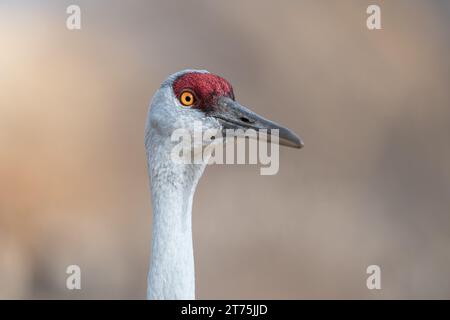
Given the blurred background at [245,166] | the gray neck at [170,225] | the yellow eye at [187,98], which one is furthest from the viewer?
the blurred background at [245,166]

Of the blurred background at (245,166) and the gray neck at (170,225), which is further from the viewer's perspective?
the blurred background at (245,166)

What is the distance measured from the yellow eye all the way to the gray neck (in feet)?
0.37

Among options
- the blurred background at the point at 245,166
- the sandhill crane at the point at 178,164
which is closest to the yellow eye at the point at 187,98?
the sandhill crane at the point at 178,164

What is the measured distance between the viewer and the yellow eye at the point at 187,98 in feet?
5.87

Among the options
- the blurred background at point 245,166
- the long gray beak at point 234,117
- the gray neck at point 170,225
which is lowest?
the gray neck at point 170,225

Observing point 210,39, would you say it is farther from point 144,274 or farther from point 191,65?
point 144,274

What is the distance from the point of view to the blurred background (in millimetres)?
5215

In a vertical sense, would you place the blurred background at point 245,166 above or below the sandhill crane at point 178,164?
above

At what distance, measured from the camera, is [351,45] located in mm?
6223

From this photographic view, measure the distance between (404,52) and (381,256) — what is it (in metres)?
2.02

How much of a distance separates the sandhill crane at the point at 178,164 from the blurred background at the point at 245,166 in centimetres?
335

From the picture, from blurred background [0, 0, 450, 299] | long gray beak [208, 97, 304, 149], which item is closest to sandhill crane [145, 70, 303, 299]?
long gray beak [208, 97, 304, 149]

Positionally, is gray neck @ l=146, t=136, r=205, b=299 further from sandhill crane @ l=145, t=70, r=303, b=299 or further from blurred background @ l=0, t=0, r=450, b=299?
blurred background @ l=0, t=0, r=450, b=299

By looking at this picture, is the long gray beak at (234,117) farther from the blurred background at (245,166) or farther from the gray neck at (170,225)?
the blurred background at (245,166)
